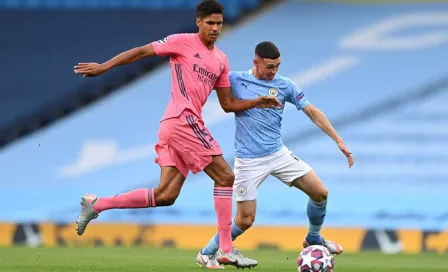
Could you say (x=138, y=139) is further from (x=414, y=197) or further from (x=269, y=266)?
(x=269, y=266)

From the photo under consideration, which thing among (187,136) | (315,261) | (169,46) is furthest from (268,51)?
(315,261)

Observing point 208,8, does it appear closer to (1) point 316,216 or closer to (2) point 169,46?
(2) point 169,46

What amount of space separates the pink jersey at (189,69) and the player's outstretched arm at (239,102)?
1.17ft

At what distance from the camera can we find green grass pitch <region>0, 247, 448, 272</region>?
9.93 m

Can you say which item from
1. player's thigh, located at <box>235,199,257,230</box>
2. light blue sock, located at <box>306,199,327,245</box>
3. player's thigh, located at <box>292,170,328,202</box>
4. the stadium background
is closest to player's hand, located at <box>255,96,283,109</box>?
player's thigh, located at <box>292,170,328,202</box>

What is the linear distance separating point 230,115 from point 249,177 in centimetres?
956

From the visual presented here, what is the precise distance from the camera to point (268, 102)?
32.1 ft

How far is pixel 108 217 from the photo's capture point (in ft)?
62.0

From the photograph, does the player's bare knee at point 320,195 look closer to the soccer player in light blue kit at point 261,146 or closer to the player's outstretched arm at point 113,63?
the soccer player in light blue kit at point 261,146

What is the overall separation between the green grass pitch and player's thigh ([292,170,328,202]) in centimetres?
67

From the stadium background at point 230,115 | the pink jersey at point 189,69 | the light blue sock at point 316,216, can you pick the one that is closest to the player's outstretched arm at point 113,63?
the pink jersey at point 189,69

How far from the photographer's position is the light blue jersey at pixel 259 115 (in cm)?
1047

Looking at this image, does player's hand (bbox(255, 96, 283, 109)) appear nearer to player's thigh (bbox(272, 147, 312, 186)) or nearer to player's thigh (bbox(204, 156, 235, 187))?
player's thigh (bbox(204, 156, 235, 187))

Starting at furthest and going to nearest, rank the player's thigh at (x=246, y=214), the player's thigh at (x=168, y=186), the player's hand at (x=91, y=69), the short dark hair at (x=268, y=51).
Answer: the player's thigh at (x=246, y=214)
the short dark hair at (x=268, y=51)
the player's thigh at (x=168, y=186)
the player's hand at (x=91, y=69)
